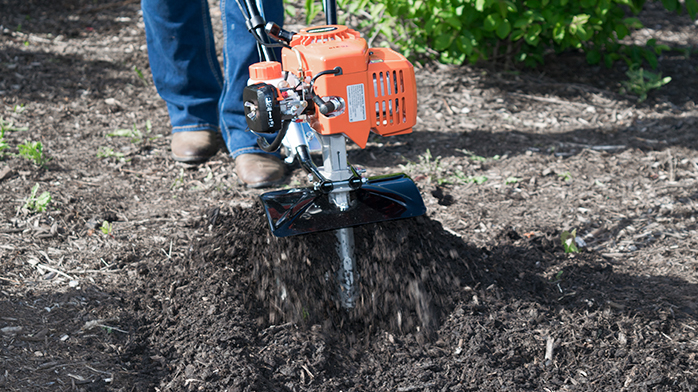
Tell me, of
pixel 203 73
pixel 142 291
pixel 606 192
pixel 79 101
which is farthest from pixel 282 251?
pixel 79 101

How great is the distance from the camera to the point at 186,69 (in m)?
→ 2.92

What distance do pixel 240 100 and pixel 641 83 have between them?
8.10ft

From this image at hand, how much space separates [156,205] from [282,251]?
1.03 meters

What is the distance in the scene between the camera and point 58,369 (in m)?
1.69

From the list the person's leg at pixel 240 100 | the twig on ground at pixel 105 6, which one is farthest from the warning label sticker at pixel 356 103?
the twig on ground at pixel 105 6

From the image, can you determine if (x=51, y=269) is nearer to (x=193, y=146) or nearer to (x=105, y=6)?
(x=193, y=146)

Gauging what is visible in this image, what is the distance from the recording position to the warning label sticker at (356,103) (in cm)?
155

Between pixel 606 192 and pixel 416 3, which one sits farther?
pixel 416 3

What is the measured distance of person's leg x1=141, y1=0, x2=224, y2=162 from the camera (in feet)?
9.23

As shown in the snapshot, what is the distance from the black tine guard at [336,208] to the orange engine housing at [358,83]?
229 mm

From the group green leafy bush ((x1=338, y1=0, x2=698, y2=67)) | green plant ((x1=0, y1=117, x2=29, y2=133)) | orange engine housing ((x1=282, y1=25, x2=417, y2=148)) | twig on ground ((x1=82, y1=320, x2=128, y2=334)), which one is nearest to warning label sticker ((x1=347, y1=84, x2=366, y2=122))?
orange engine housing ((x1=282, y1=25, x2=417, y2=148))

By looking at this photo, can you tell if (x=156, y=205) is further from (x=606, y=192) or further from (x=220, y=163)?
(x=606, y=192)

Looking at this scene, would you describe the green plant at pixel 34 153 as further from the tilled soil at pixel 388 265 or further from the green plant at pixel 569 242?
the green plant at pixel 569 242

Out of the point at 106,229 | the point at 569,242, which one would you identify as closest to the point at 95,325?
the point at 106,229
